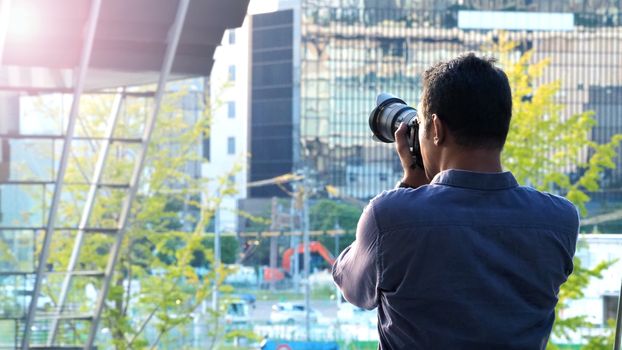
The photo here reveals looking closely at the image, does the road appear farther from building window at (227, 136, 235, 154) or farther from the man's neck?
the man's neck

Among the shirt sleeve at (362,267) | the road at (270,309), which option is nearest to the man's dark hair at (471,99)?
the shirt sleeve at (362,267)

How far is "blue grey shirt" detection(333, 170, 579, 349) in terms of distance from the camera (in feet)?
3.21

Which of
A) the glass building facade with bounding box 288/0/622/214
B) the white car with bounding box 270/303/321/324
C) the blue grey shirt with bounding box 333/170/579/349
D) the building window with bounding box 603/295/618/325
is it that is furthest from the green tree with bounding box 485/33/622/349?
the glass building facade with bounding box 288/0/622/214

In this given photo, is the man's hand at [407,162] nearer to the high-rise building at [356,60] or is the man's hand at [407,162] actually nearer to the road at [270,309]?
the road at [270,309]

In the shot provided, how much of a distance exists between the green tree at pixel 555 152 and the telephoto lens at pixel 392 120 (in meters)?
6.57

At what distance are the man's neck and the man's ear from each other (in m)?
0.02

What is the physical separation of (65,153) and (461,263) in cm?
340

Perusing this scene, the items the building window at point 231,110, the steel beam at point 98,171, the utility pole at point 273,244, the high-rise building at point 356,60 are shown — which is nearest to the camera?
the steel beam at point 98,171

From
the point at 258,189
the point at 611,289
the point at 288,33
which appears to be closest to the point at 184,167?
the point at 611,289

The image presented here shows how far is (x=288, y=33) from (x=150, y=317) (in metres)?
17.6

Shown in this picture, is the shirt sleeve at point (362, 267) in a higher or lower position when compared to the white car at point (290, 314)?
higher

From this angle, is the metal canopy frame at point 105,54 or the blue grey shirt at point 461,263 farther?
the metal canopy frame at point 105,54

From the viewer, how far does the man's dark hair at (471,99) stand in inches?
39.2

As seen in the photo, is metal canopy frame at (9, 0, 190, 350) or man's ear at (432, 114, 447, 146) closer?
man's ear at (432, 114, 447, 146)
